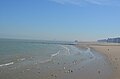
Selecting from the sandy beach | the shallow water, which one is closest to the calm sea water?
the shallow water

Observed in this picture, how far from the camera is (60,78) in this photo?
1700 cm

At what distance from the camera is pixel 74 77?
690 inches

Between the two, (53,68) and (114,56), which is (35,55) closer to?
(114,56)

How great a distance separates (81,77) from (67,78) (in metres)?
→ 1.16

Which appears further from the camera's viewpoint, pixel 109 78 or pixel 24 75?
pixel 24 75

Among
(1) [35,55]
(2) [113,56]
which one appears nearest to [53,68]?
(1) [35,55]

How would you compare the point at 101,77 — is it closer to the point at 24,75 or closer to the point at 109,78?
the point at 109,78

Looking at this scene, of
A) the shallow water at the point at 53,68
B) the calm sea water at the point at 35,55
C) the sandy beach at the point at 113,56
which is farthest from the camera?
the calm sea water at the point at 35,55

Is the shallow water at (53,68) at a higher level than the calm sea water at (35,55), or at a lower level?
lower

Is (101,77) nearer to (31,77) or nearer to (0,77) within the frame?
(31,77)

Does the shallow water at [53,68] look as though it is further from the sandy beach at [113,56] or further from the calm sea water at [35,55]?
the sandy beach at [113,56]

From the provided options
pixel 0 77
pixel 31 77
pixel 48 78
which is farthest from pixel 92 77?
pixel 0 77

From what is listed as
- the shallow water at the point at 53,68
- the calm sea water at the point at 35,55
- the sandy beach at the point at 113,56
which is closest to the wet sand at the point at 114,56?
the sandy beach at the point at 113,56

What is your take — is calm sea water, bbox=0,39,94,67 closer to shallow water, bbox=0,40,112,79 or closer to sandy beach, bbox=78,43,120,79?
shallow water, bbox=0,40,112,79
